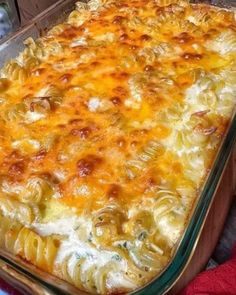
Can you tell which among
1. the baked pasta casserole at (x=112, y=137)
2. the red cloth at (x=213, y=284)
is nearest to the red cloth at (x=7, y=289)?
the baked pasta casserole at (x=112, y=137)

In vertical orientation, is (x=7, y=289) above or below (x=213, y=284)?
above

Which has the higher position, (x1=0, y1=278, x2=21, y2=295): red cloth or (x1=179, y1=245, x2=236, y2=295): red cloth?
(x1=0, y1=278, x2=21, y2=295): red cloth

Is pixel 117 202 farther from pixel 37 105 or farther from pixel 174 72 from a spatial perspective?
pixel 174 72

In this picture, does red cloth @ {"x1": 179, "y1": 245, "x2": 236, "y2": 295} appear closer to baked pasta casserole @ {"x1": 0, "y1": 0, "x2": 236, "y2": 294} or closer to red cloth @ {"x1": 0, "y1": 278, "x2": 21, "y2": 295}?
baked pasta casserole @ {"x1": 0, "y1": 0, "x2": 236, "y2": 294}

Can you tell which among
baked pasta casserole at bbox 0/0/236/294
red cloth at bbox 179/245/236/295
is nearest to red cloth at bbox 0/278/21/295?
baked pasta casserole at bbox 0/0/236/294

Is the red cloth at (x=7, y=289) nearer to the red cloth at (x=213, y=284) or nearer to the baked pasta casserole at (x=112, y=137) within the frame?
the baked pasta casserole at (x=112, y=137)
